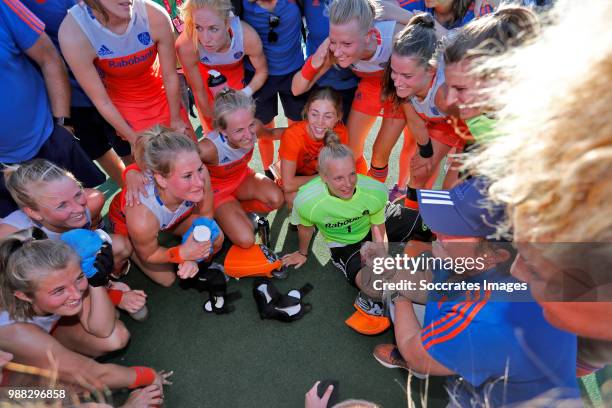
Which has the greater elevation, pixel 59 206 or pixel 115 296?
pixel 59 206

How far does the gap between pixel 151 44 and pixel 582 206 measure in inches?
119

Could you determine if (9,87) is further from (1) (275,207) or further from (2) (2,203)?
(1) (275,207)

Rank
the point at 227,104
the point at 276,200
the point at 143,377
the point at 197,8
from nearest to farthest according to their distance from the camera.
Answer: the point at 143,377, the point at 197,8, the point at 227,104, the point at 276,200

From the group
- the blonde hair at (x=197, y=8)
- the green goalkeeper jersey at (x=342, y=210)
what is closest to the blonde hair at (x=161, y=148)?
the green goalkeeper jersey at (x=342, y=210)

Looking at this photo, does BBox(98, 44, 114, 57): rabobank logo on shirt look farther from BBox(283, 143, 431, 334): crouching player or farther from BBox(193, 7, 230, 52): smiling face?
BBox(283, 143, 431, 334): crouching player

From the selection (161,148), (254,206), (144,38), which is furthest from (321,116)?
(144,38)

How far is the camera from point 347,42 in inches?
115

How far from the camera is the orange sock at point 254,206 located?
3648mm

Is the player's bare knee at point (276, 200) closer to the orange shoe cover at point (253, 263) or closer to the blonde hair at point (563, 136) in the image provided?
the orange shoe cover at point (253, 263)

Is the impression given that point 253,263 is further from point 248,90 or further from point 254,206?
point 248,90

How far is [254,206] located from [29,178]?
166cm

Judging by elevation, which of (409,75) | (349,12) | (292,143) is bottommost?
(292,143)

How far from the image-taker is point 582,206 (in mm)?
825

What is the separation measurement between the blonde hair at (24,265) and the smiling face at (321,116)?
187cm
